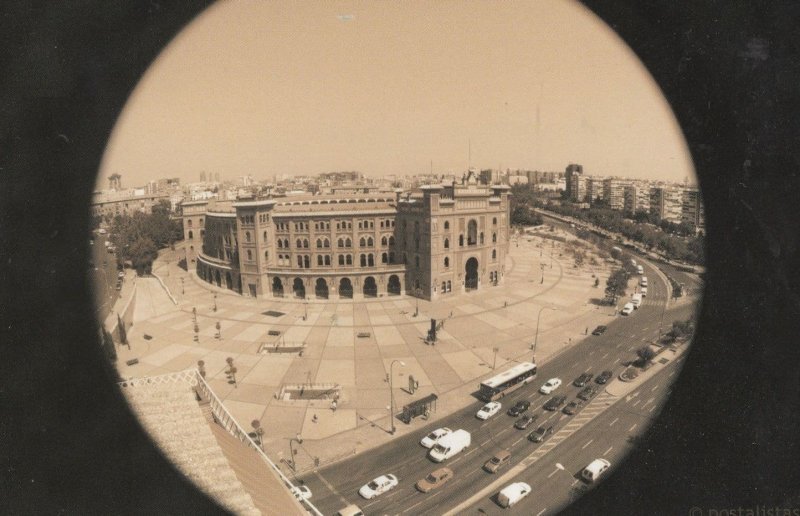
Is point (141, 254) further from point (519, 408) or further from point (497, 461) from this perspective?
point (497, 461)

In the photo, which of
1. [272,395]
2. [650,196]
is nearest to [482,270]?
[272,395]

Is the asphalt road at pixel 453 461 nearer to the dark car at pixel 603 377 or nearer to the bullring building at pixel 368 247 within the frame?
the dark car at pixel 603 377

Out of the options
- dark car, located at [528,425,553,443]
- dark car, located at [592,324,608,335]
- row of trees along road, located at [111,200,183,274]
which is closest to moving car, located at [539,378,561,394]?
dark car, located at [528,425,553,443]

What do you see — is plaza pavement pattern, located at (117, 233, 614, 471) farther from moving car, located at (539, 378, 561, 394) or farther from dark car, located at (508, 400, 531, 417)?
moving car, located at (539, 378, 561, 394)

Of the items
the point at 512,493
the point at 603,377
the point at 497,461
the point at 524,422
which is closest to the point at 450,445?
the point at 497,461

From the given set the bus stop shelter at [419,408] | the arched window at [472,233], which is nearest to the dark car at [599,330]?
the arched window at [472,233]

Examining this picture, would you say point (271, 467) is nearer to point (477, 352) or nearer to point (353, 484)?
point (353, 484)

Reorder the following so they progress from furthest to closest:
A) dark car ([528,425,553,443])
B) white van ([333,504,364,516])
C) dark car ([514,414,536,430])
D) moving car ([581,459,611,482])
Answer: dark car ([514,414,536,430]) → dark car ([528,425,553,443]) → moving car ([581,459,611,482]) → white van ([333,504,364,516])
